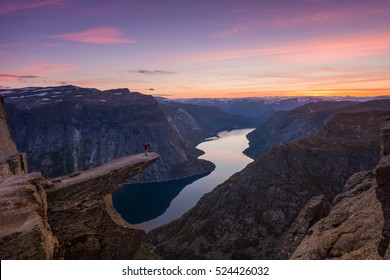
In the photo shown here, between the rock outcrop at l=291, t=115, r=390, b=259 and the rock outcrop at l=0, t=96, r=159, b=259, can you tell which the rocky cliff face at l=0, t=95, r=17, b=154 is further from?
the rock outcrop at l=291, t=115, r=390, b=259

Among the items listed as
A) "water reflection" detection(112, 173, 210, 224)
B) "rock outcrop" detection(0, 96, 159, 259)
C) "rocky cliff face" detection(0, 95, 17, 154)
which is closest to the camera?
"rock outcrop" detection(0, 96, 159, 259)

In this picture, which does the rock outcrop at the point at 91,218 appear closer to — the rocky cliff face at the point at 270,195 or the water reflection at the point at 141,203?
the rocky cliff face at the point at 270,195

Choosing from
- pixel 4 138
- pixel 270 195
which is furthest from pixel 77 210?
pixel 270 195

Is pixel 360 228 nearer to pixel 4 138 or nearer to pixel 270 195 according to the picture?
pixel 4 138

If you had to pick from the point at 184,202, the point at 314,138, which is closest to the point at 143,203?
the point at 184,202

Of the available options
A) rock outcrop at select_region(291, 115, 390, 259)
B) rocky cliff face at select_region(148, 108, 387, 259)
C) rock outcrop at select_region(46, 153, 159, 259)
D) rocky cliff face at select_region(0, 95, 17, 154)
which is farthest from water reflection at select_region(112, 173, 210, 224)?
rock outcrop at select_region(291, 115, 390, 259)

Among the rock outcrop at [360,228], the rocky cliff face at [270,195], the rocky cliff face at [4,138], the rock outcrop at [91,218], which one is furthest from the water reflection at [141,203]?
the rock outcrop at [360,228]
